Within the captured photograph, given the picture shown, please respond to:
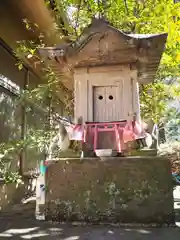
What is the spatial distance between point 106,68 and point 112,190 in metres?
2.20

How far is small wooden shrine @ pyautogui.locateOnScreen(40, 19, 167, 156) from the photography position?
3.82 metres

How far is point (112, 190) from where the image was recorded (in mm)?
3471

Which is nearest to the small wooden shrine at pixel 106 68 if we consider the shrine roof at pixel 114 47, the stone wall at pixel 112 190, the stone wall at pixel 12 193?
the shrine roof at pixel 114 47

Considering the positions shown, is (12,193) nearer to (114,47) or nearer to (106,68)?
(106,68)

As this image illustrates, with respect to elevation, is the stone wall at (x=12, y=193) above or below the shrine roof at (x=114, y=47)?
below

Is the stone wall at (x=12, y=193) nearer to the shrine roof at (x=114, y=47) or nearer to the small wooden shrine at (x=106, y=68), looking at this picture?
the small wooden shrine at (x=106, y=68)

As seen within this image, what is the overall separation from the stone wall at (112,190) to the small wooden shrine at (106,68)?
508 mm

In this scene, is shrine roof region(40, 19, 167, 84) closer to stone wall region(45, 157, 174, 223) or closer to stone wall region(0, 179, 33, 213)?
stone wall region(45, 157, 174, 223)

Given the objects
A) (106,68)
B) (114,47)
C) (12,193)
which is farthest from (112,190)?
(12,193)

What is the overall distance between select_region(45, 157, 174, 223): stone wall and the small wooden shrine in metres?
0.51

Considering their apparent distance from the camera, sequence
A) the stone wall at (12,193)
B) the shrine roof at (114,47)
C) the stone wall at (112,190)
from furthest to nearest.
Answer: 1. the stone wall at (12,193)
2. the shrine roof at (114,47)
3. the stone wall at (112,190)

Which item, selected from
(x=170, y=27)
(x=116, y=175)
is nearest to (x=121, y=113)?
(x=116, y=175)

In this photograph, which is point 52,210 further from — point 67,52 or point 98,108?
point 67,52

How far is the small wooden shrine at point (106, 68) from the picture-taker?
12.5 ft
